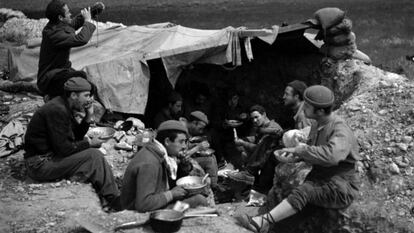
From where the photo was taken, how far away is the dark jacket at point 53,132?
Answer: 6875mm

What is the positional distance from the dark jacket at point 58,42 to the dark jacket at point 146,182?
9.65 ft

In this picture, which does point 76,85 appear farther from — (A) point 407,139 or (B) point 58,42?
(A) point 407,139

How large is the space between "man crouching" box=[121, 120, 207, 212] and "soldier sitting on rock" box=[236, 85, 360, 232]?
971mm

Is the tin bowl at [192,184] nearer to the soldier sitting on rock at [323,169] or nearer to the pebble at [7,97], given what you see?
the soldier sitting on rock at [323,169]

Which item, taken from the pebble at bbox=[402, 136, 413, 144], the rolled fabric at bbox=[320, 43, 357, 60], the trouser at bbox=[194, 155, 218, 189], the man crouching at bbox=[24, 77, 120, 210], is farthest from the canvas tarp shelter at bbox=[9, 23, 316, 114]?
the pebble at bbox=[402, 136, 413, 144]

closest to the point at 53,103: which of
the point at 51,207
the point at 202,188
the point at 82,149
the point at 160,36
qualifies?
the point at 82,149

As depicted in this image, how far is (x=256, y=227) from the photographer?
620 cm

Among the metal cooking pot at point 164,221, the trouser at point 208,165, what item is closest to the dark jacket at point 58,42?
the trouser at point 208,165

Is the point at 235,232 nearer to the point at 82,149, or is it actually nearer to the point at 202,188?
the point at 202,188

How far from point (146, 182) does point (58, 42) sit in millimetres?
3362

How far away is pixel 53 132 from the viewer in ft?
22.6

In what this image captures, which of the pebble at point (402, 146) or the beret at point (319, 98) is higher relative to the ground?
the beret at point (319, 98)

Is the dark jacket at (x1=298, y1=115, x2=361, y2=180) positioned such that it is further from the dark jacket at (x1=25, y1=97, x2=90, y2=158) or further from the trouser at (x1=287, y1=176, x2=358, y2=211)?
the dark jacket at (x1=25, y1=97, x2=90, y2=158)

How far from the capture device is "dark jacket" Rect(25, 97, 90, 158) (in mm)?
6875
